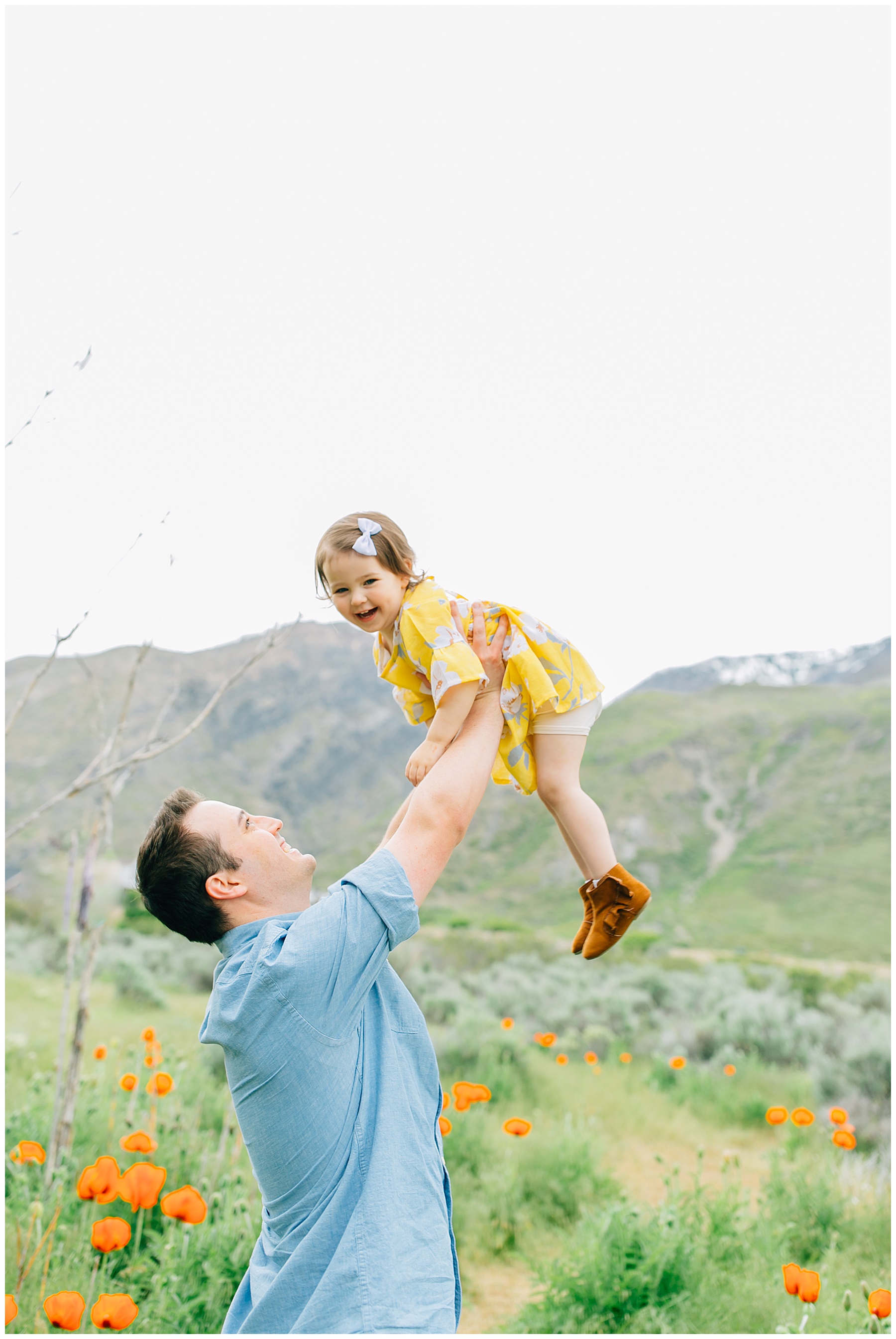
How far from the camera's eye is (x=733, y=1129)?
654cm

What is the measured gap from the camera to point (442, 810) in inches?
65.0

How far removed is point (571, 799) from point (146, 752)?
1.49 m

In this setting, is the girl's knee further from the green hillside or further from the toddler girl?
the green hillside

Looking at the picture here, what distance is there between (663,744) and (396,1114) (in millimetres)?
36496

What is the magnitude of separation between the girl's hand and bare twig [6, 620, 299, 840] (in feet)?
3.00

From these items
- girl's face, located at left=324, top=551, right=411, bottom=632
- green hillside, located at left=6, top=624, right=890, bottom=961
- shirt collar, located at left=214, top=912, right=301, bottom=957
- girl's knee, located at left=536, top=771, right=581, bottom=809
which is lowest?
green hillside, located at left=6, top=624, right=890, bottom=961

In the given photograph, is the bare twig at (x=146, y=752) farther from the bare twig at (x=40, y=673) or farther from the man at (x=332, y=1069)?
the man at (x=332, y=1069)

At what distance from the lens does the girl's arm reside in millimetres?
2010

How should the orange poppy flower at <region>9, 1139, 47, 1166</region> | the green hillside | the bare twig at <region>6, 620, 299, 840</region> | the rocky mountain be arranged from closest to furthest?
the bare twig at <region>6, 620, 299, 840</region>
the orange poppy flower at <region>9, 1139, 47, 1166</region>
the green hillside
the rocky mountain

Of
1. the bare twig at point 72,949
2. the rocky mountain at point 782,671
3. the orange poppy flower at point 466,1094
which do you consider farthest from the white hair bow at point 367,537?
the rocky mountain at point 782,671

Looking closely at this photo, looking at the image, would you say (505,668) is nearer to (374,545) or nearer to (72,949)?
(374,545)

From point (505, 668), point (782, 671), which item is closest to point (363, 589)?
point (505, 668)

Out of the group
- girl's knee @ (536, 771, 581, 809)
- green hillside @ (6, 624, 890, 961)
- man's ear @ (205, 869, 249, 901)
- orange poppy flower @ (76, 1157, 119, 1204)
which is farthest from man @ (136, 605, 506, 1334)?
green hillside @ (6, 624, 890, 961)

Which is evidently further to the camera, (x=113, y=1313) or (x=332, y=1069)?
(x=113, y=1313)
